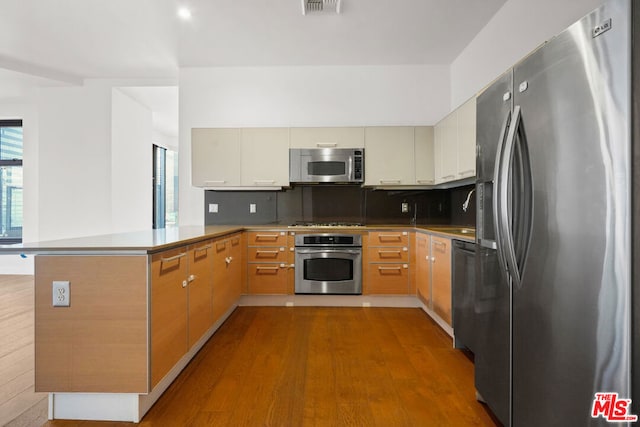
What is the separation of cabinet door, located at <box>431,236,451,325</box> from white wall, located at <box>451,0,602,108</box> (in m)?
1.54

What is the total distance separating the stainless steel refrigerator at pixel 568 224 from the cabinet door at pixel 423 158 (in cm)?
234

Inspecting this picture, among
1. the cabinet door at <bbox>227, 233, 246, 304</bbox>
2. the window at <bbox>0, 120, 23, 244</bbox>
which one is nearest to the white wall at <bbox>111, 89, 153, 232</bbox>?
the window at <bbox>0, 120, 23, 244</bbox>

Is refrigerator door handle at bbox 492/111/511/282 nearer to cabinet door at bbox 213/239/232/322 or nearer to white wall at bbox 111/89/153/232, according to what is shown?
cabinet door at bbox 213/239/232/322

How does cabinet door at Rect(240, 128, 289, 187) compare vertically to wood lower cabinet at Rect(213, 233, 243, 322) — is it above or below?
above

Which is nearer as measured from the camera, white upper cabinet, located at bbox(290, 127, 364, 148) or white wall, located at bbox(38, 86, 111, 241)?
white upper cabinet, located at bbox(290, 127, 364, 148)

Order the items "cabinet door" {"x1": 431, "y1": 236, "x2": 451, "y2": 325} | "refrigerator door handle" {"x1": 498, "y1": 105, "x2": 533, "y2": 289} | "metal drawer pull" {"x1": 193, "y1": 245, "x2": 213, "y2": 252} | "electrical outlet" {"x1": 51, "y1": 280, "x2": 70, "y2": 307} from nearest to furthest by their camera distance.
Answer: "refrigerator door handle" {"x1": 498, "y1": 105, "x2": 533, "y2": 289} → "electrical outlet" {"x1": 51, "y1": 280, "x2": 70, "y2": 307} → "metal drawer pull" {"x1": 193, "y1": 245, "x2": 213, "y2": 252} → "cabinet door" {"x1": 431, "y1": 236, "x2": 451, "y2": 325}

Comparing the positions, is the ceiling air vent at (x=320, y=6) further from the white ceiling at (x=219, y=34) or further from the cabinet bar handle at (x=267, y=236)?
the cabinet bar handle at (x=267, y=236)

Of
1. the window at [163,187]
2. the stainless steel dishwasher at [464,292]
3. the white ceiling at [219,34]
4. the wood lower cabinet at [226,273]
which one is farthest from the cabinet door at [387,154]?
the window at [163,187]

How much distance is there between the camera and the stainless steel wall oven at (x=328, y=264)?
3.68 metres

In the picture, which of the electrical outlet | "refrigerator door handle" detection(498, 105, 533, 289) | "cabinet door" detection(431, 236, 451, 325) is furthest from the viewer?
"cabinet door" detection(431, 236, 451, 325)

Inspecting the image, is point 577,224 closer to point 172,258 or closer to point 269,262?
point 172,258

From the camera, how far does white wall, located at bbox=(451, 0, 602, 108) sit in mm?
2161

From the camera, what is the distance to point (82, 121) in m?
4.73

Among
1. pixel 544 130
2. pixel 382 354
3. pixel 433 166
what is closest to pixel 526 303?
pixel 544 130
